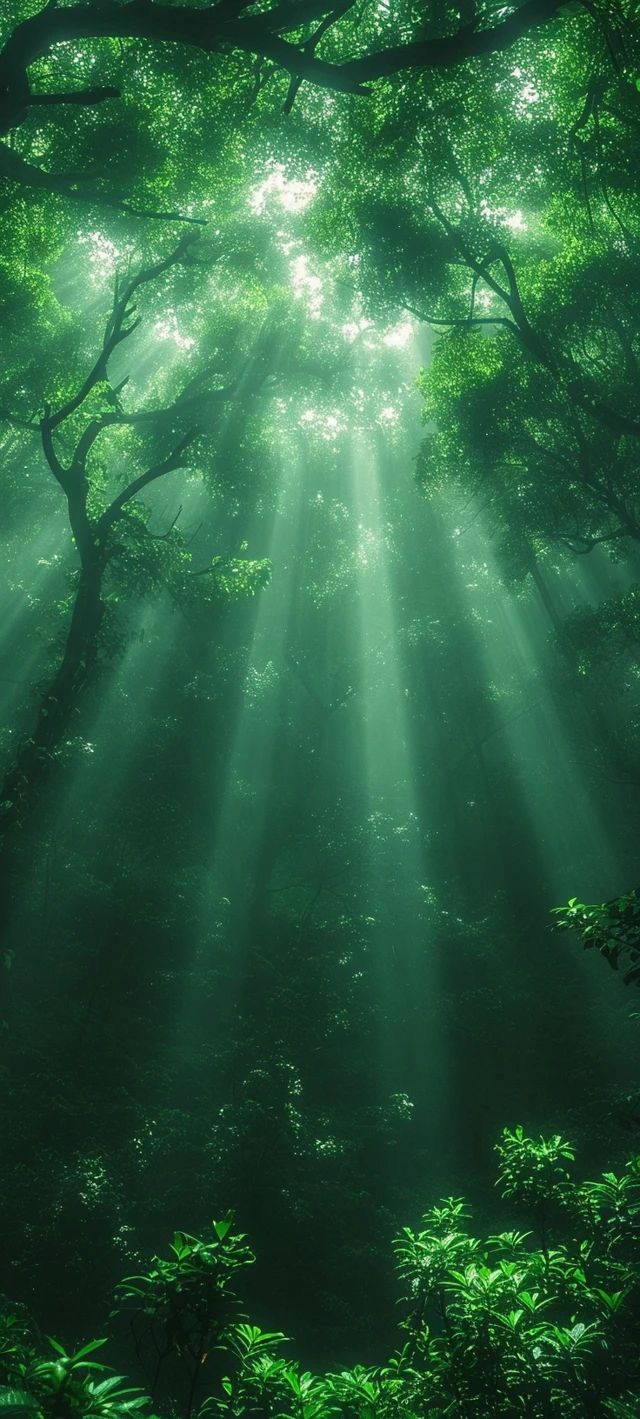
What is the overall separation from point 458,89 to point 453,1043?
15405 mm

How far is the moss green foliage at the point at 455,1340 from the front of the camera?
2783 millimetres

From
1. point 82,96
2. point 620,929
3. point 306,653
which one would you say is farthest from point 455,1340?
point 306,653

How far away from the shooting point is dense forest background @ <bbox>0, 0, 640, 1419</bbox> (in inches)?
326

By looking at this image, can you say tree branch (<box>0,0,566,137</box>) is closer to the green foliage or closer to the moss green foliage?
the green foliage

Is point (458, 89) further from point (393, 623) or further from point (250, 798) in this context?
point (393, 623)

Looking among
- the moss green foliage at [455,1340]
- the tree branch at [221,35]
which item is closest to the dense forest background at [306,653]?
the tree branch at [221,35]

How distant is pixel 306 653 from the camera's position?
2367 cm

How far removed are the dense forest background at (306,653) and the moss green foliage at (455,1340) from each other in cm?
45

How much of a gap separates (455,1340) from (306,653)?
20.8 meters

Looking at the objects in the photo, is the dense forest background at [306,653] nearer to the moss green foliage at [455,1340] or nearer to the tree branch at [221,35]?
the tree branch at [221,35]

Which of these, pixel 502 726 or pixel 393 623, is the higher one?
pixel 393 623

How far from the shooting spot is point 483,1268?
373 cm

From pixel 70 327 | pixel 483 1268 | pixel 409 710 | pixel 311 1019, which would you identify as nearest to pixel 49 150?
pixel 70 327

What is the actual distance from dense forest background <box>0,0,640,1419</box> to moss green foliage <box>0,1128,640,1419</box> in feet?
1.49
